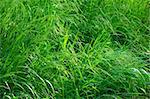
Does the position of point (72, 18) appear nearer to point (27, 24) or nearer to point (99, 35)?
point (99, 35)

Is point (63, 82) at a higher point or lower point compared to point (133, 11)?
lower

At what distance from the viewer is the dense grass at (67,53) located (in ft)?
9.95

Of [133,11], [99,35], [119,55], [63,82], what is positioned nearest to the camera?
[63,82]

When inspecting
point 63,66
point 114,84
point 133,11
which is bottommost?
point 114,84

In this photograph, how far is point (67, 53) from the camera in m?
3.31

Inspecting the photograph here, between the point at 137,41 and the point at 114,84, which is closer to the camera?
the point at 114,84

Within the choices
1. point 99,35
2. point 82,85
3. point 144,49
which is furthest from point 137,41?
point 82,85

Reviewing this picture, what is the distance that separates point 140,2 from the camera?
14.4 feet

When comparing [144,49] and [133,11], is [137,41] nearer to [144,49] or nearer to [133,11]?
[144,49]

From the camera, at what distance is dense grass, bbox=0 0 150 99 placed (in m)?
3.03

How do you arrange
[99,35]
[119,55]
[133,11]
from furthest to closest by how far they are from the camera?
[133,11] < [99,35] < [119,55]

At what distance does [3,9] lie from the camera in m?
3.34

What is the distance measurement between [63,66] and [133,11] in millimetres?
1324

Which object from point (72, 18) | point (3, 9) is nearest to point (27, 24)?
point (3, 9)
